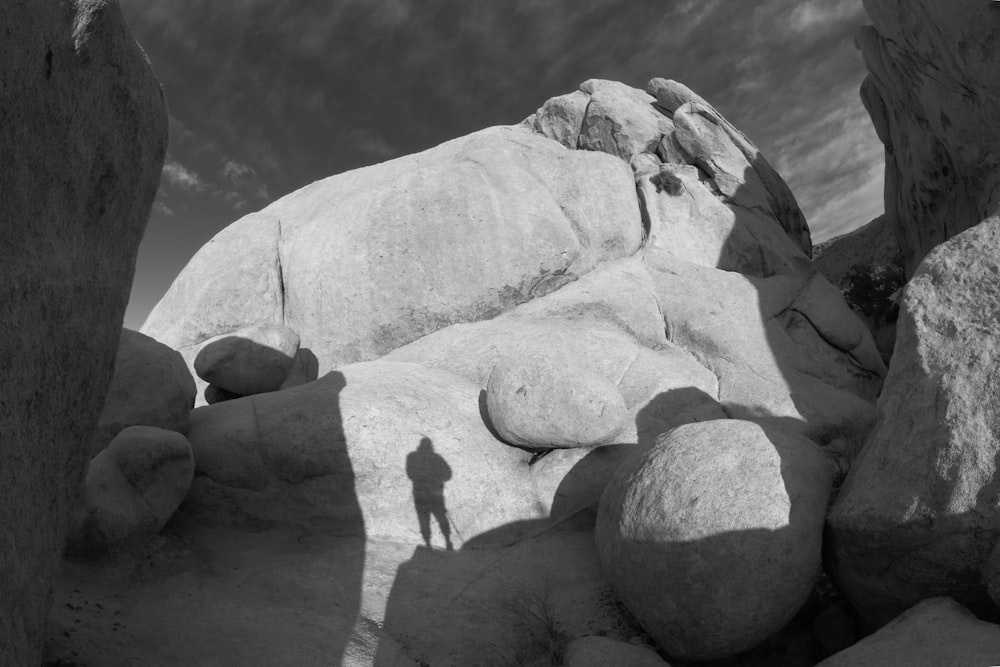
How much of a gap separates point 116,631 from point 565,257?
1170 centimetres

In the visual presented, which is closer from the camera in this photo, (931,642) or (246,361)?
(931,642)

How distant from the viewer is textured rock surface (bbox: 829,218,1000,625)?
5.43 meters

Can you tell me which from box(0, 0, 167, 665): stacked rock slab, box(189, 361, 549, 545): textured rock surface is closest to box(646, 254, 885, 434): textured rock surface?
box(189, 361, 549, 545): textured rock surface

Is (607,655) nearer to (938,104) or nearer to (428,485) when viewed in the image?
(428,485)

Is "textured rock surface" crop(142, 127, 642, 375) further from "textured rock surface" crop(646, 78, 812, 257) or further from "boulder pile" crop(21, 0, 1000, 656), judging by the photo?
"textured rock surface" crop(646, 78, 812, 257)

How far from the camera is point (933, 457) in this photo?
18.8 ft

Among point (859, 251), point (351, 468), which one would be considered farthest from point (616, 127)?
point (859, 251)

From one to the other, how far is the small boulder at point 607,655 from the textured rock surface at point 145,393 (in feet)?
21.3

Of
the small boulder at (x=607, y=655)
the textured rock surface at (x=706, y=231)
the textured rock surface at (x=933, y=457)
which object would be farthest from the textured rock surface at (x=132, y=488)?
the textured rock surface at (x=706, y=231)

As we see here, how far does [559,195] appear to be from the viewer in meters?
16.6

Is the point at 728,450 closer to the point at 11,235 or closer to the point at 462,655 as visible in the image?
the point at 462,655

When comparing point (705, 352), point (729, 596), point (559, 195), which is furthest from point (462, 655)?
point (559, 195)

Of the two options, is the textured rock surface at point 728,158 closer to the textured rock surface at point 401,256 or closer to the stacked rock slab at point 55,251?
the textured rock surface at point 401,256

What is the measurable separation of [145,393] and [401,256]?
22.1 ft
